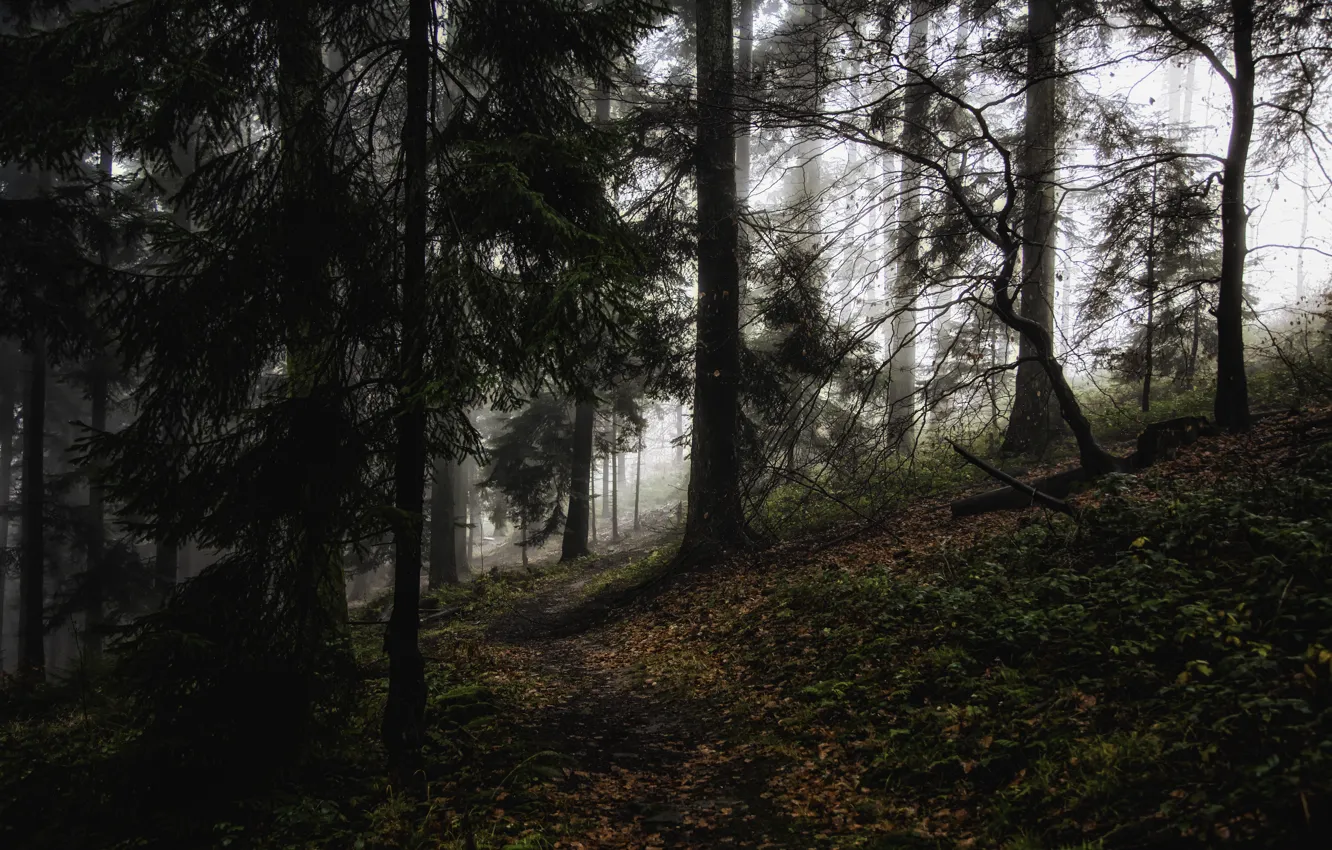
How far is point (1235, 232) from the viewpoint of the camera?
8.94m

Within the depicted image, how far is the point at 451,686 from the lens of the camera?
7.48m

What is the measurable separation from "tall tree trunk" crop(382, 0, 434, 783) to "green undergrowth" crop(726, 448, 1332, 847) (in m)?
3.29

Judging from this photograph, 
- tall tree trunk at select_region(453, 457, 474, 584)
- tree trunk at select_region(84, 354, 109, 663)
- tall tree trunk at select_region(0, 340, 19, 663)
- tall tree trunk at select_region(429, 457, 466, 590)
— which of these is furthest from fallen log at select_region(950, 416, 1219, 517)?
tall tree trunk at select_region(0, 340, 19, 663)

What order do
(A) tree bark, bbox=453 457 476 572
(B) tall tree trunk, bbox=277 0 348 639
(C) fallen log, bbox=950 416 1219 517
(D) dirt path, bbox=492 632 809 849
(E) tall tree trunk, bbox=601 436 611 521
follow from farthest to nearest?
(E) tall tree trunk, bbox=601 436 611 521, (A) tree bark, bbox=453 457 476 572, (C) fallen log, bbox=950 416 1219 517, (B) tall tree trunk, bbox=277 0 348 639, (D) dirt path, bbox=492 632 809 849

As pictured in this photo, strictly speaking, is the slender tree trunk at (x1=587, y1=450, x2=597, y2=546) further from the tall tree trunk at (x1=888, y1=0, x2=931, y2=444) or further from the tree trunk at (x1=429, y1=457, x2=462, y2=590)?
the tall tree trunk at (x1=888, y1=0, x2=931, y2=444)

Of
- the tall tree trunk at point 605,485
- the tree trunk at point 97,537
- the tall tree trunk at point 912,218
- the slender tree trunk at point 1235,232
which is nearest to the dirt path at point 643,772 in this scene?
the tall tree trunk at point 912,218

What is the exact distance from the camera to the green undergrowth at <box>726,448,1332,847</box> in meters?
3.52

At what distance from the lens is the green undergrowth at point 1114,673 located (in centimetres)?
352

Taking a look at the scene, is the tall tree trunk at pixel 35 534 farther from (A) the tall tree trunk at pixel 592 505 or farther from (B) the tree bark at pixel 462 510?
(B) the tree bark at pixel 462 510

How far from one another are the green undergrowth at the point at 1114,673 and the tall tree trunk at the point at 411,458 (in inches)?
129

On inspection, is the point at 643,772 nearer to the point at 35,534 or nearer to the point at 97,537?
the point at 35,534

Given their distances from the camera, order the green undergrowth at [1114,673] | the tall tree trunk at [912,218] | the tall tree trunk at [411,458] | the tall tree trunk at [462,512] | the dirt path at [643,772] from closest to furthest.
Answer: the green undergrowth at [1114,673]
the dirt path at [643,772]
the tall tree trunk at [411,458]
the tall tree trunk at [912,218]
the tall tree trunk at [462,512]

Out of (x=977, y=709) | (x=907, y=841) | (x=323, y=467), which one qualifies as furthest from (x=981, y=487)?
(x=323, y=467)

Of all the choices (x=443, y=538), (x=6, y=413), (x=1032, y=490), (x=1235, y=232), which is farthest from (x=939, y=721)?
(x=6, y=413)
